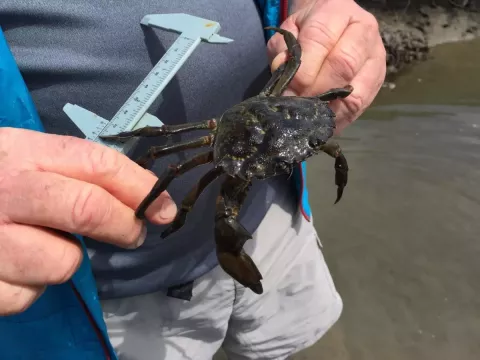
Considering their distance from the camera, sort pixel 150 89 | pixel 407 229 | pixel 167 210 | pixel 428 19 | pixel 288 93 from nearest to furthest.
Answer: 1. pixel 167 210
2. pixel 150 89
3. pixel 288 93
4. pixel 407 229
5. pixel 428 19

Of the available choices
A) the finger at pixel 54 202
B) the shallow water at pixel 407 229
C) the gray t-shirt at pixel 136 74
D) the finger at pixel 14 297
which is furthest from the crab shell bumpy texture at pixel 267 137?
the shallow water at pixel 407 229

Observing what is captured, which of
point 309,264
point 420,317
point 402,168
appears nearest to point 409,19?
point 402,168

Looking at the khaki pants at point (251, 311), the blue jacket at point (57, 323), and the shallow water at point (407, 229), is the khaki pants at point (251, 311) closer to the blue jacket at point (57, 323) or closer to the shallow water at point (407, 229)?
the blue jacket at point (57, 323)

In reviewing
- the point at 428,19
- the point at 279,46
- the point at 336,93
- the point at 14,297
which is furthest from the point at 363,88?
the point at 428,19

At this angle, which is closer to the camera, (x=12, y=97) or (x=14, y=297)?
(x=14, y=297)

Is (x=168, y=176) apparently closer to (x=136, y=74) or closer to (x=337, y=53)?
(x=136, y=74)

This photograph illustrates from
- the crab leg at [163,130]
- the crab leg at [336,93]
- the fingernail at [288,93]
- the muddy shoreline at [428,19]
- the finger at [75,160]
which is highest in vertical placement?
the finger at [75,160]
